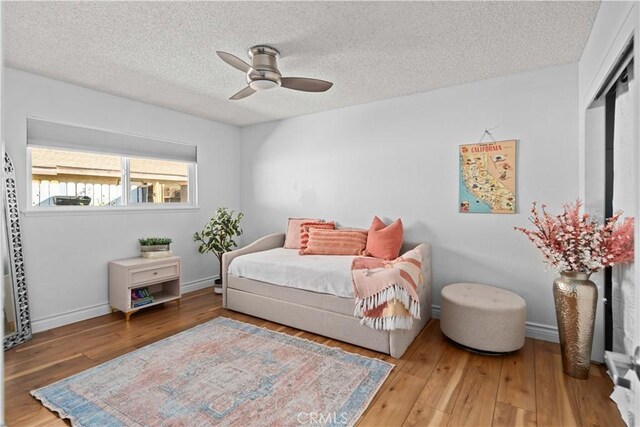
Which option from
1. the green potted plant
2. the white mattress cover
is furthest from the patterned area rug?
the green potted plant

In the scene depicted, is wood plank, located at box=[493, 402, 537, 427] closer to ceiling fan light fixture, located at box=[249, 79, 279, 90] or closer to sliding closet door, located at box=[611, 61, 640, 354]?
sliding closet door, located at box=[611, 61, 640, 354]

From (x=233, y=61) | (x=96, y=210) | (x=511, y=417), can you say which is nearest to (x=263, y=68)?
(x=233, y=61)

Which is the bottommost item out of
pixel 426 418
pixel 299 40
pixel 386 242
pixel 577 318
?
pixel 426 418

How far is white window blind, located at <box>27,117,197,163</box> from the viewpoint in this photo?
123 inches

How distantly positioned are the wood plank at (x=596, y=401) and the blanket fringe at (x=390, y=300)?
1.09 meters

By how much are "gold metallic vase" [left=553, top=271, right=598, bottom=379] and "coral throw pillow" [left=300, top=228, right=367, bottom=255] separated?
1.81 m

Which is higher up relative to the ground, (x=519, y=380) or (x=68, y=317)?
(x=68, y=317)

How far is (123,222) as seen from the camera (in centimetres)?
375

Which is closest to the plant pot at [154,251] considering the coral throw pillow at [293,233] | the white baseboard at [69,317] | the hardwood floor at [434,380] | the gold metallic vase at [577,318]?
the white baseboard at [69,317]

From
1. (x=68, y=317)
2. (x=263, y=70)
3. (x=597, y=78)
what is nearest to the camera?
(x=597, y=78)

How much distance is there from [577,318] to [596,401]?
0.50m

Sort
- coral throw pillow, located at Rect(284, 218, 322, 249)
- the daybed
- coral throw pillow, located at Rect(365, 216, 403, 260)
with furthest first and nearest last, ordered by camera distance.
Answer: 1. coral throw pillow, located at Rect(284, 218, 322, 249)
2. coral throw pillow, located at Rect(365, 216, 403, 260)
3. the daybed

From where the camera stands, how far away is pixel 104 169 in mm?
3662

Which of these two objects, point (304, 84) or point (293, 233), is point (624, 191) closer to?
point (304, 84)
